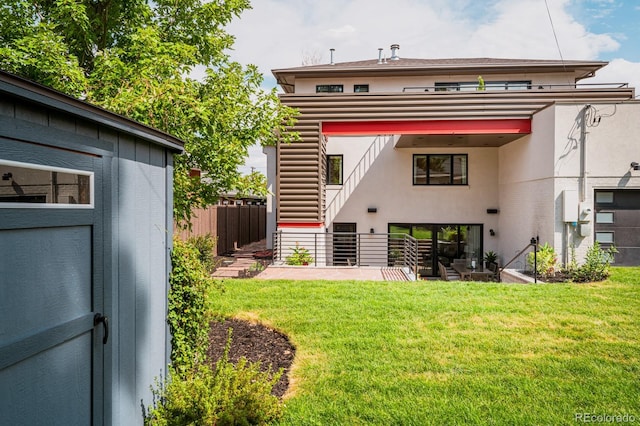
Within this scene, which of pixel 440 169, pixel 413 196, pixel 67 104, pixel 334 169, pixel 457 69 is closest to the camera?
pixel 67 104

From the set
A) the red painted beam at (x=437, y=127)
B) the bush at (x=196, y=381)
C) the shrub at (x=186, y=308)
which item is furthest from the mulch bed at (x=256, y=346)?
the red painted beam at (x=437, y=127)

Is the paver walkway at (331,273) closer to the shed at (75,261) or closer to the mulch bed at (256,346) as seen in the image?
the mulch bed at (256,346)

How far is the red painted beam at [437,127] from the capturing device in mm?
12867

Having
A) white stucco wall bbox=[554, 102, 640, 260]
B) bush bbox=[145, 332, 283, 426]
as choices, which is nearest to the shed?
bush bbox=[145, 332, 283, 426]

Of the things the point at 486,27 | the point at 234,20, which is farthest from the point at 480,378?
the point at 486,27

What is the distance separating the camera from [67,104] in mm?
2279

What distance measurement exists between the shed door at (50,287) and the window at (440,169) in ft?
46.9

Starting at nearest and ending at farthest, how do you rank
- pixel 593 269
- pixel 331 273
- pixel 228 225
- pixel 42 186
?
pixel 42 186 → pixel 593 269 → pixel 331 273 → pixel 228 225

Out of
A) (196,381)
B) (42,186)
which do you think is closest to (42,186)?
(42,186)

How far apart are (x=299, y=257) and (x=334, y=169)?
4962 mm

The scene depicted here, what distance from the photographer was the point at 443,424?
3.34 metres

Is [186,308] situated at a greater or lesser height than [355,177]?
lesser

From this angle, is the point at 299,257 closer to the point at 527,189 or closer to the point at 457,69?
the point at 527,189

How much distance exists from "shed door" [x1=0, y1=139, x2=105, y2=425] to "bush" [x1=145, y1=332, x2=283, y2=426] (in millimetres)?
646
